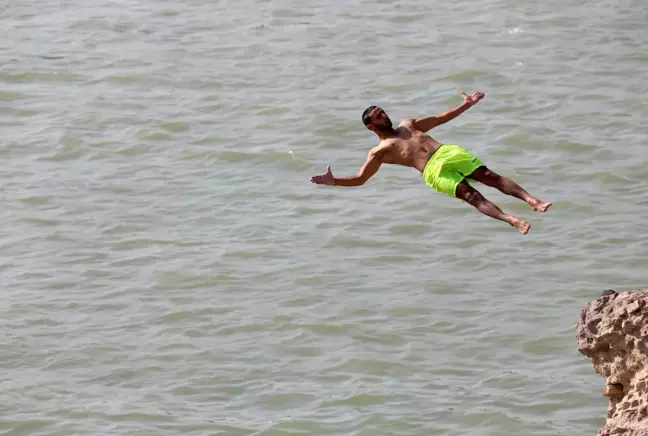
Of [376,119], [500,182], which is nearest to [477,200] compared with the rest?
[500,182]

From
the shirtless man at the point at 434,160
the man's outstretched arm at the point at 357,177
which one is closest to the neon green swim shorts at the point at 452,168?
the shirtless man at the point at 434,160

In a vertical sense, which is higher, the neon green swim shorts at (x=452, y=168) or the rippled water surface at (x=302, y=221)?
the neon green swim shorts at (x=452, y=168)

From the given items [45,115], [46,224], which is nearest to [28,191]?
[46,224]

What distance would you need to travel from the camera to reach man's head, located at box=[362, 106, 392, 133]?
13.9 m

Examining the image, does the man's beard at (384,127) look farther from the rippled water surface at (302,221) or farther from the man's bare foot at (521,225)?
the rippled water surface at (302,221)

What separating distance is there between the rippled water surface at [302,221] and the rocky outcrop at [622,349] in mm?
5521

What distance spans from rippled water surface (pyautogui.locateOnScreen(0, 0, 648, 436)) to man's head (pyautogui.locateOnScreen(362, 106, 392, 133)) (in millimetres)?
4291

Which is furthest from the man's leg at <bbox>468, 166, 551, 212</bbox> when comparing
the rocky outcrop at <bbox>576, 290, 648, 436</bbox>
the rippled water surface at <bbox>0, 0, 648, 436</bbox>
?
the rippled water surface at <bbox>0, 0, 648, 436</bbox>

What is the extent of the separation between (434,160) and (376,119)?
650mm

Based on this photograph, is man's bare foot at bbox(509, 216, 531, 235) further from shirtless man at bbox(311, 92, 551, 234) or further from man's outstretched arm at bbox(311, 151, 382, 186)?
man's outstretched arm at bbox(311, 151, 382, 186)

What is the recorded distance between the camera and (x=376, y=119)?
1391 centimetres

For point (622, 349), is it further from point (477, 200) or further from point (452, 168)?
point (452, 168)

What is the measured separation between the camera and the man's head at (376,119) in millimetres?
13875

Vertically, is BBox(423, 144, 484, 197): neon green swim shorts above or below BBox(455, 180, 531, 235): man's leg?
above
